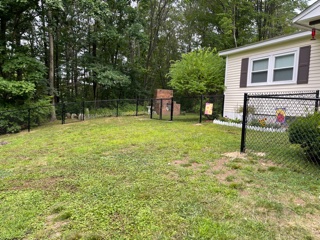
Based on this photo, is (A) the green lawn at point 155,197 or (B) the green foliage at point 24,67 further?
(B) the green foliage at point 24,67

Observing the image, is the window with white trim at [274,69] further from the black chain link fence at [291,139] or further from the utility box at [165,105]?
the utility box at [165,105]

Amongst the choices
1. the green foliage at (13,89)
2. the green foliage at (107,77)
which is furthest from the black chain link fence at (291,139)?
the green foliage at (107,77)

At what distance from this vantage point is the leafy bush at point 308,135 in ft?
10.7

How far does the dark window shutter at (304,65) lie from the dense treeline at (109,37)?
19.5 ft

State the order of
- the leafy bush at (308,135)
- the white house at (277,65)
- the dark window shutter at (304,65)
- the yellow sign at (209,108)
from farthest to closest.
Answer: the yellow sign at (209,108), the dark window shutter at (304,65), the white house at (277,65), the leafy bush at (308,135)

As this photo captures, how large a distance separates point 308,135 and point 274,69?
4680 millimetres

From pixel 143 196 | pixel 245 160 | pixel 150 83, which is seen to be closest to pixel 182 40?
pixel 150 83

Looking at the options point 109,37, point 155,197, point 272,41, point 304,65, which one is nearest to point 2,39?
point 109,37

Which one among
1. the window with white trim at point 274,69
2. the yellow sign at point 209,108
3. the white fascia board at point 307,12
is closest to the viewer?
the white fascia board at point 307,12

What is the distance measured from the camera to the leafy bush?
3.25 metres

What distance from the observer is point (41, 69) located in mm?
9352

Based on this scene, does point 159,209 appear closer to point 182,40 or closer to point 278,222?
point 278,222

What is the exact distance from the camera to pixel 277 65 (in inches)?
287

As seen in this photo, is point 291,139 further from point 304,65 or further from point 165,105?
point 165,105
